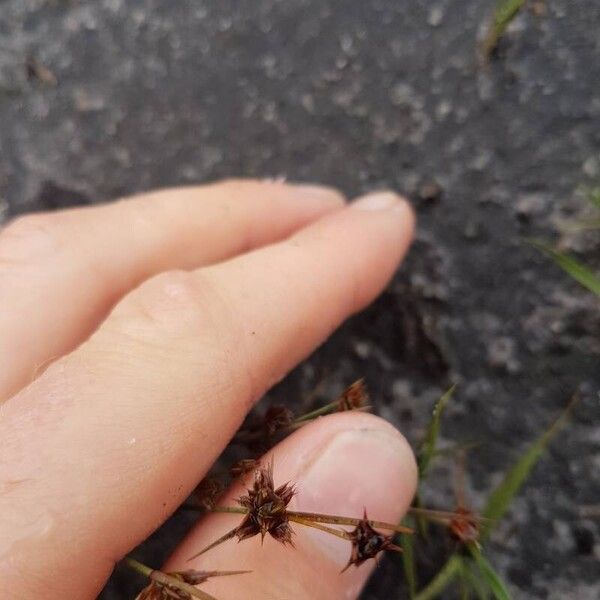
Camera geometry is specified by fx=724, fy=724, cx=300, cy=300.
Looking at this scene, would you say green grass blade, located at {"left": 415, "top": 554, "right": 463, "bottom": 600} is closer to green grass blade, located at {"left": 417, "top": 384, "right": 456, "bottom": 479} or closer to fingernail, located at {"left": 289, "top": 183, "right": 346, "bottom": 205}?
green grass blade, located at {"left": 417, "top": 384, "right": 456, "bottom": 479}

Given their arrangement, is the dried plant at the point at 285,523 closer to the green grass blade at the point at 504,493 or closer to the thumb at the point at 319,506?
the thumb at the point at 319,506

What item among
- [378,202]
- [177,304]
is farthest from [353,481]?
[378,202]

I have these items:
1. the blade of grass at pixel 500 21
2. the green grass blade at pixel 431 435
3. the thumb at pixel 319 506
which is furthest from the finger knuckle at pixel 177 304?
the blade of grass at pixel 500 21

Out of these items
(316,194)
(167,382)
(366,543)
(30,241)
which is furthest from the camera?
(316,194)

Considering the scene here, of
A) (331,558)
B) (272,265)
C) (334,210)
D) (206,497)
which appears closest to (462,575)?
(331,558)

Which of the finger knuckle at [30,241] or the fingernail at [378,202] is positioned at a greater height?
the finger knuckle at [30,241]

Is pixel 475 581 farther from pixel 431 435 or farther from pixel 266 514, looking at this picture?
pixel 266 514

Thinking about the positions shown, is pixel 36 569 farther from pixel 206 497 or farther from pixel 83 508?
pixel 206 497

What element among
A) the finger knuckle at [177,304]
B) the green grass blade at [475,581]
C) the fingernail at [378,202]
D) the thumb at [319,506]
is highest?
the finger knuckle at [177,304]

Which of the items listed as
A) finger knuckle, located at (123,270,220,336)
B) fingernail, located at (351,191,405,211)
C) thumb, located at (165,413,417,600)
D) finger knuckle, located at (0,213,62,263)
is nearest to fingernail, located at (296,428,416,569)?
thumb, located at (165,413,417,600)
